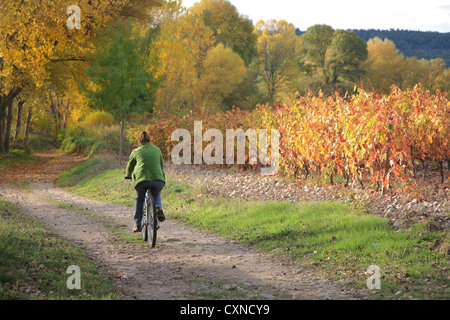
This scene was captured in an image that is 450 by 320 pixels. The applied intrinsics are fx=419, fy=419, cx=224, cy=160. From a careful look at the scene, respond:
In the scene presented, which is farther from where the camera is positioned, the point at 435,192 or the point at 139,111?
the point at 139,111

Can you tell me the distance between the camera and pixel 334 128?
10461 mm

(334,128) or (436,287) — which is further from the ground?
(334,128)

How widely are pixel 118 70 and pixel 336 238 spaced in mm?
14153

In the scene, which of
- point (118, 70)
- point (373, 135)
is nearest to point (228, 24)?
point (118, 70)

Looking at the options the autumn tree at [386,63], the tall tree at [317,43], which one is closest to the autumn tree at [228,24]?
the tall tree at [317,43]

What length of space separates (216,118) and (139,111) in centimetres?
407

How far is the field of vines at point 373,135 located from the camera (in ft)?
29.1

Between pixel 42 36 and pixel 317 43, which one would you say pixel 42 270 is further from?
pixel 317 43

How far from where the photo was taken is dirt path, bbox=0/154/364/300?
5262 mm

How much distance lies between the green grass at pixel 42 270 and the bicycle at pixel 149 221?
51.0 inches

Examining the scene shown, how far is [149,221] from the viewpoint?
25.2 ft

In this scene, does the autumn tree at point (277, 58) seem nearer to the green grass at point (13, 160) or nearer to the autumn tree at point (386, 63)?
the autumn tree at point (386, 63)
